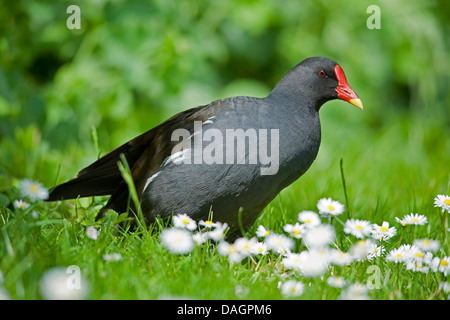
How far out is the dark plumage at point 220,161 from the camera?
224 centimetres

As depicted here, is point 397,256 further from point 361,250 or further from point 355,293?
point 355,293

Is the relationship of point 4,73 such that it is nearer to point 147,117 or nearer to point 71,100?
point 71,100

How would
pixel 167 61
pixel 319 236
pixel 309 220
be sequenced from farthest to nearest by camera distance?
pixel 167 61 → pixel 309 220 → pixel 319 236

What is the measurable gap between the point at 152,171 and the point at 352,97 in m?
0.93

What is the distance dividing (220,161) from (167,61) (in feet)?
5.76

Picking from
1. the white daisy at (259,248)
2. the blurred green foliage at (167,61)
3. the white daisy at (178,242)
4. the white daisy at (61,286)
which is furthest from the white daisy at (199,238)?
the blurred green foliage at (167,61)

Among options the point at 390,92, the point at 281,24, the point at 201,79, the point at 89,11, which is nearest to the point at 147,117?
the point at 201,79

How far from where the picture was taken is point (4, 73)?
374cm

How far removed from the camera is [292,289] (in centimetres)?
181

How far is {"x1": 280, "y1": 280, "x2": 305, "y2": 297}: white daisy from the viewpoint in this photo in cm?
179

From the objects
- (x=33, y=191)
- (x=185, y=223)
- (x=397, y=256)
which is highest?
(x=33, y=191)

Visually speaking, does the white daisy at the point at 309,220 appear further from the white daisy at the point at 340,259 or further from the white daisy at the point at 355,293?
the white daisy at the point at 355,293

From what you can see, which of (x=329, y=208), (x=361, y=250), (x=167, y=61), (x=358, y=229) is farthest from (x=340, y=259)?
(x=167, y=61)
